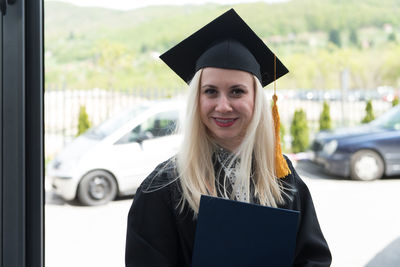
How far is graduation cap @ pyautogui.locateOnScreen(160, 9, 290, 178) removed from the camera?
2.92 ft

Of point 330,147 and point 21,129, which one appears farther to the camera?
point 330,147

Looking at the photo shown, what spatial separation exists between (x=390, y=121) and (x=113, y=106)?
2132mm

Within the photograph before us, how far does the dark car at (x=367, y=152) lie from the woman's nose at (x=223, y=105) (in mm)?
1089

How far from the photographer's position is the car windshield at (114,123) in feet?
7.55

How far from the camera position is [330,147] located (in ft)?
6.77

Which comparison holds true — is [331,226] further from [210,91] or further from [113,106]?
[113,106]

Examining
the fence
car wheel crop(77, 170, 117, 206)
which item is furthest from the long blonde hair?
the fence

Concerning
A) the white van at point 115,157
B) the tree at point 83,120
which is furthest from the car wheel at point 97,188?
the tree at point 83,120

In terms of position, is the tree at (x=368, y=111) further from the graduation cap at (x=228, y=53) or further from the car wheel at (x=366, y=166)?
the graduation cap at (x=228, y=53)

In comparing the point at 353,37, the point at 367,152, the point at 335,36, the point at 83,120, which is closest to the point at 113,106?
the point at 83,120

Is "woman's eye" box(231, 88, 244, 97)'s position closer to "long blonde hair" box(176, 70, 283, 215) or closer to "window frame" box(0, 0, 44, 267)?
"long blonde hair" box(176, 70, 283, 215)

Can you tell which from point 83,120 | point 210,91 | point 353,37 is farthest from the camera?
point 83,120

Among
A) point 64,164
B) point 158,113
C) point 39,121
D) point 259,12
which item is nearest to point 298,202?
point 39,121

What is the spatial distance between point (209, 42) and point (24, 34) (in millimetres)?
721
